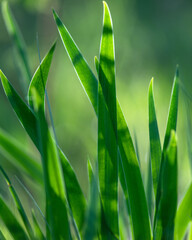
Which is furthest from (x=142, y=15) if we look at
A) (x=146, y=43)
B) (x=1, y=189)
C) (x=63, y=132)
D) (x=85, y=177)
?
(x=1, y=189)

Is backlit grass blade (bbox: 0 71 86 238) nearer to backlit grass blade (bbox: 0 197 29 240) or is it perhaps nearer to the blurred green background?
backlit grass blade (bbox: 0 197 29 240)

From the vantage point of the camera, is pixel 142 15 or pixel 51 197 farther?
pixel 142 15

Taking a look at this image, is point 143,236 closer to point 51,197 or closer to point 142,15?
point 51,197

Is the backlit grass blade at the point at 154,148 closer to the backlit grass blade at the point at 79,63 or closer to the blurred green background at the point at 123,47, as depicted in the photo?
the backlit grass blade at the point at 79,63

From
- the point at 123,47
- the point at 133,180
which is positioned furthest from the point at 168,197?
the point at 123,47

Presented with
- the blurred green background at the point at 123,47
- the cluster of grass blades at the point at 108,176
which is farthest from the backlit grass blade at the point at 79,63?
the blurred green background at the point at 123,47

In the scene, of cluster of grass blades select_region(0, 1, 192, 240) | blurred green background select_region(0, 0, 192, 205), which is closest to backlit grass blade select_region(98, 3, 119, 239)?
cluster of grass blades select_region(0, 1, 192, 240)
